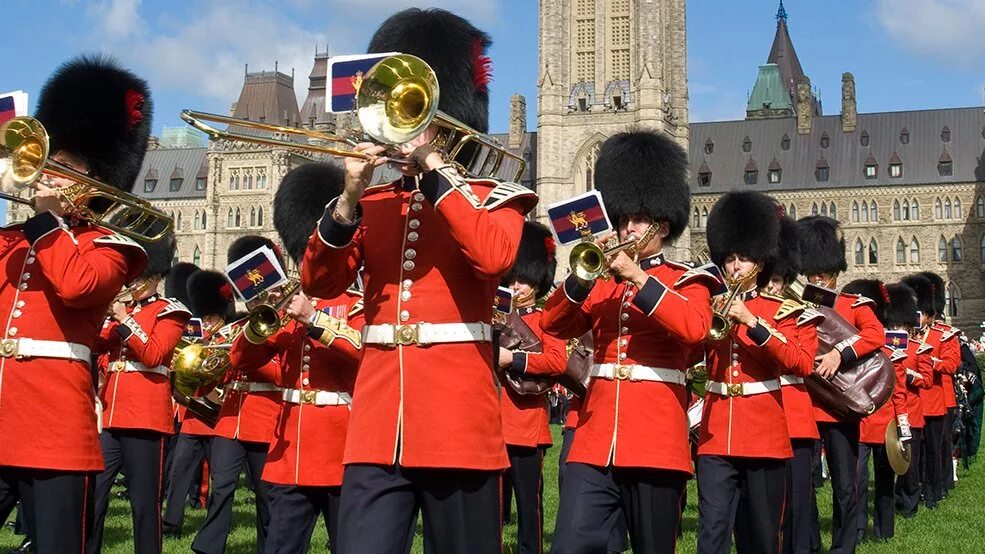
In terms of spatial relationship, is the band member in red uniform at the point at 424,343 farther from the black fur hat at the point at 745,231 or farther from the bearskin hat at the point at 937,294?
the bearskin hat at the point at 937,294

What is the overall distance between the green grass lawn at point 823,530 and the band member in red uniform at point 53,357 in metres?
5.04

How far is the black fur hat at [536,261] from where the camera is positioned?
34.1 ft

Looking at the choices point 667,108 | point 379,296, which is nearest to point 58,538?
point 379,296

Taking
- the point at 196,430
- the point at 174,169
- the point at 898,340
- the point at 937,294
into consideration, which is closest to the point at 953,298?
the point at 174,169

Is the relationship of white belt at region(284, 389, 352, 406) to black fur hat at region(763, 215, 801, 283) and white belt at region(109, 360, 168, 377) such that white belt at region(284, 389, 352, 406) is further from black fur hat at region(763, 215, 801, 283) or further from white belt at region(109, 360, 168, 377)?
black fur hat at region(763, 215, 801, 283)

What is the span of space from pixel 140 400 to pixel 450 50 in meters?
4.30

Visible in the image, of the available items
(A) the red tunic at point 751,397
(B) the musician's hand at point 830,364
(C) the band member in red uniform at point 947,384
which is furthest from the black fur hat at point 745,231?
(C) the band member in red uniform at point 947,384

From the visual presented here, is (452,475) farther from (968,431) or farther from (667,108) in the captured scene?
(667,108)

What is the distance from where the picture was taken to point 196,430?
11703mm

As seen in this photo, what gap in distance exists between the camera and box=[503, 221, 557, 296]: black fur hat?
34.1ft

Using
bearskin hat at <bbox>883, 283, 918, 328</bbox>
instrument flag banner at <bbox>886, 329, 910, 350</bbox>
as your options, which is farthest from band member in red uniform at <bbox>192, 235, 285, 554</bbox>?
bearskin hat at <bbox>883, 283, 918, 328</bbox>

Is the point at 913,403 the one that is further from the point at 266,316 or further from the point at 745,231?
the point at 266,316

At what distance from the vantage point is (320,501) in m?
6.72

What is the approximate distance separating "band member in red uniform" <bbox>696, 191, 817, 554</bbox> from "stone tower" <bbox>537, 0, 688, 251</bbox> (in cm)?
6390
